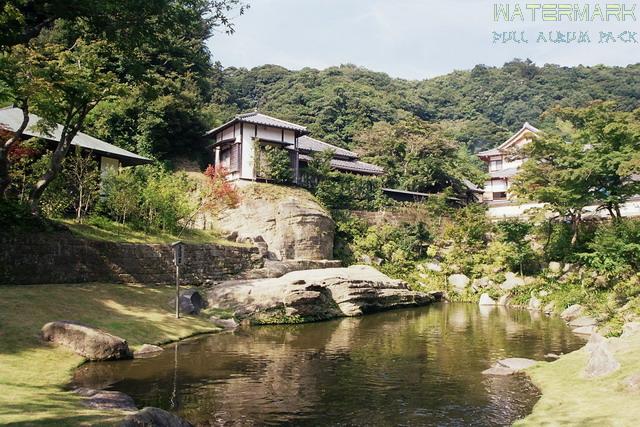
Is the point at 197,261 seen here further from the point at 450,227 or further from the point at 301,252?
the point at 450,227

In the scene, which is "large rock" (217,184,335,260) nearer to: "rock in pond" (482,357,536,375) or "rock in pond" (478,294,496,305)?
"rock in pond" (478,294,496,305)

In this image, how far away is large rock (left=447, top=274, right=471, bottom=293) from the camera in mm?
32812

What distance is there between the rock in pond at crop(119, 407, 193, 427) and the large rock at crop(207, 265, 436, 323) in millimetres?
12879

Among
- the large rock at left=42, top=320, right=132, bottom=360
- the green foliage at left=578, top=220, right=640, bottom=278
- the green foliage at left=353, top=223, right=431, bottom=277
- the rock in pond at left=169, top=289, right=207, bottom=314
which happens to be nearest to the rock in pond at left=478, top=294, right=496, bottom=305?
the green foliage at left=353, top=223, right=431, bottom=277

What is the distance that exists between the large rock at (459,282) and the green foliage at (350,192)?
933 cm

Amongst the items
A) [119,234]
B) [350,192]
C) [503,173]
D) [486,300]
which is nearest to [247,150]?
[350,192]

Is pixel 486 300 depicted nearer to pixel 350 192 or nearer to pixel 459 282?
pixel 459 282

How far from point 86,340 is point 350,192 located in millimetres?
28787

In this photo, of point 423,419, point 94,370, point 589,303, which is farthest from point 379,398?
point 589,303

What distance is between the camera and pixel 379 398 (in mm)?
10383

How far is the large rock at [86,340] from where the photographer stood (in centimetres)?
1260

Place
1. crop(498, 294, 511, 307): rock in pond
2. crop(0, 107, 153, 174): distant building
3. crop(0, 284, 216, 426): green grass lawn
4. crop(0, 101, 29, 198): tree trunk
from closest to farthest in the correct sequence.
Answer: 1. crop(0, 284, 216, 426): green grass lawn
2. crop(0, 101, 29, 198): tree trunk
3. crop(0, 107, 153, 174): distant building
4. crop(498, 294, 511, 307): rock in pond

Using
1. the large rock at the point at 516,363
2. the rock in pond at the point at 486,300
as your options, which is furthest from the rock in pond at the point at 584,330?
the rock in pond at the point at 486,300

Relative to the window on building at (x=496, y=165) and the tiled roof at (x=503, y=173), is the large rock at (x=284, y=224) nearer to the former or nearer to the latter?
the tiled roof at (x=503, y=173)
